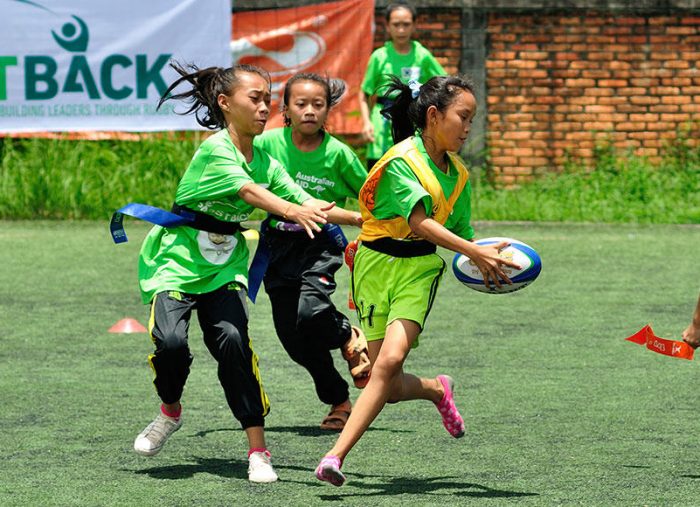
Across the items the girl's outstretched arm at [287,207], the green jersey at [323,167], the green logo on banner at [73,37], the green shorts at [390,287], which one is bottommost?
the green shorts at [390,287]

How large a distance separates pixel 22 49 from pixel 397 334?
32.9 ft

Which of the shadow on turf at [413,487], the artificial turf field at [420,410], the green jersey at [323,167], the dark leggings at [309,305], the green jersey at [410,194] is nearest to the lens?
the shadow on turf at [413,487]

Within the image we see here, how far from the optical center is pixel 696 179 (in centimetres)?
1611

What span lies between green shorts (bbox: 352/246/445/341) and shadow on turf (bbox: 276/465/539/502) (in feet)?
1.88

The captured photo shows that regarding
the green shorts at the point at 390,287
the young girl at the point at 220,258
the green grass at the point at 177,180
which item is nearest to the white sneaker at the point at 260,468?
the young girl at the point at 220,258

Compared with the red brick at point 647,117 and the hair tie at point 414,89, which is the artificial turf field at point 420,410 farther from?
the red brick at point 647,117

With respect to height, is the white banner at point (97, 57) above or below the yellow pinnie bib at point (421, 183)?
above

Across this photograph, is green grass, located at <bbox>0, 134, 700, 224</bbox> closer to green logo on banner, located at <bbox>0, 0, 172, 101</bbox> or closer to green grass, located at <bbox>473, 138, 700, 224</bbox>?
green grass, located at <bbox>473, 138, 700, 224</bbox>

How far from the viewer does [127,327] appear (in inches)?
365

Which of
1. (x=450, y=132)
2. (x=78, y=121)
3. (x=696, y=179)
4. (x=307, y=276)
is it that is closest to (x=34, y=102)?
(x=78, y=121)

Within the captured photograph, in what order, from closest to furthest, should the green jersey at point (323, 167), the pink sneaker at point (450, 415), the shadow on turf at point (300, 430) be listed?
the pink sneaker at point (450, 415) < the shadow on turf at point (300, 430) < the green jersey at point (323, 167)

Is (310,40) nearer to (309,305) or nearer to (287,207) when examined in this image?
(309,305)

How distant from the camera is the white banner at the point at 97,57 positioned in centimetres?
1474

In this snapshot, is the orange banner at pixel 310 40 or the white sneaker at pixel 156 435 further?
the orange banner at pixel 310 40
